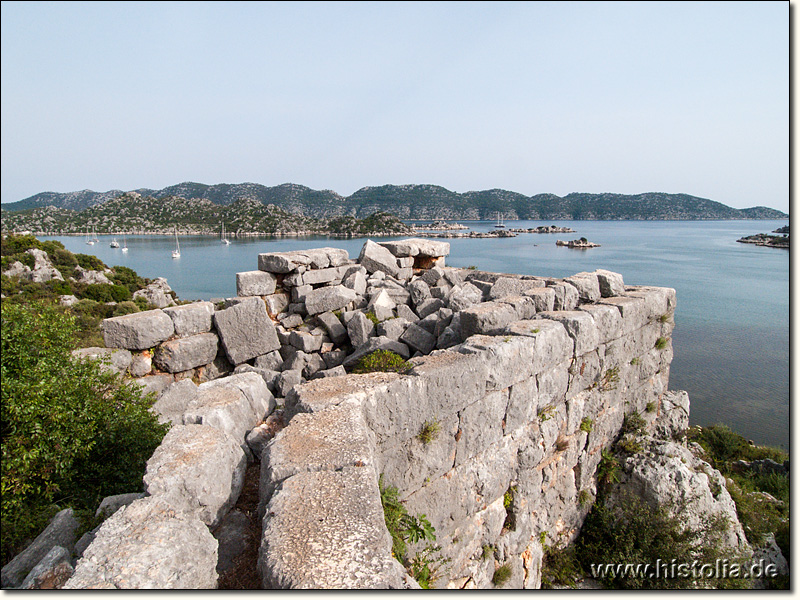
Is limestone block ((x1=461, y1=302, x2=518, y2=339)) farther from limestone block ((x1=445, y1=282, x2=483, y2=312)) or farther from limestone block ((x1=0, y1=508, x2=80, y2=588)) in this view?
limestone block ((x1=0, y1=508, x2=80, y2=588))

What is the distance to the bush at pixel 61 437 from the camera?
4.36 metres

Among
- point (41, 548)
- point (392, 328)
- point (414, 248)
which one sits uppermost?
point (414, 248)

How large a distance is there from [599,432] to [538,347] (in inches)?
94.4

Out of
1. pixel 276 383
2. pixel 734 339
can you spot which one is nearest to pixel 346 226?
pixel 734 339

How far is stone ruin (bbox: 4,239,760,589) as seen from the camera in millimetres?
2398

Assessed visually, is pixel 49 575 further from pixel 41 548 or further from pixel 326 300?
pixel 326 300

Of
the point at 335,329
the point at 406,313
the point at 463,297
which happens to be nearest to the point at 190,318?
the point at 335,329

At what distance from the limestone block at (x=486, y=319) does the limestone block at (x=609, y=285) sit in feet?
7.69

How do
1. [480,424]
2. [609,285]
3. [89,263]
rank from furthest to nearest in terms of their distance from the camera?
[89,263], [609,285], [480,424]

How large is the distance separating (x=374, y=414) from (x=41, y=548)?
8.89 feet

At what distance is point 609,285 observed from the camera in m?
7.70

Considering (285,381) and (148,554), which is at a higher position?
(148,554)

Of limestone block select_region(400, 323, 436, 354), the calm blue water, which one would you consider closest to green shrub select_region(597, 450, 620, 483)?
limestone block select_region(400, 323, 436, 354)

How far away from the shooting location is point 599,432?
263 inches
